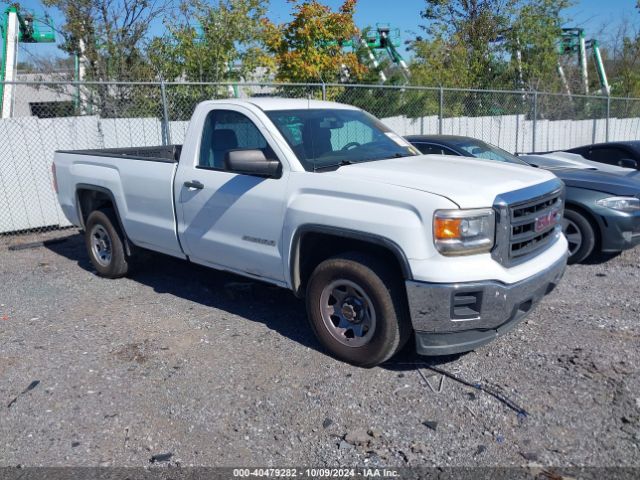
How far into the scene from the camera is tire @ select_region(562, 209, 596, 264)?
6625 millimetres

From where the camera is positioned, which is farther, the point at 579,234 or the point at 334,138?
the point at 579,234

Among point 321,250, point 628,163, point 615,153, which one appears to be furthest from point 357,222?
point 615,153

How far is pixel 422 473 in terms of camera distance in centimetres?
309

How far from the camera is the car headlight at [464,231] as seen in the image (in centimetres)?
362

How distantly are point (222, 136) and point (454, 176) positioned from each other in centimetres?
209

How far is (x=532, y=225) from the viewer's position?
4090mm

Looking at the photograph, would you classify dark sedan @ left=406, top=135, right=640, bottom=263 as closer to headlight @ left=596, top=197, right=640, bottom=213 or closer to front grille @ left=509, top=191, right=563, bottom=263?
headlight @ left=596, top=197, right=640, bottom=213

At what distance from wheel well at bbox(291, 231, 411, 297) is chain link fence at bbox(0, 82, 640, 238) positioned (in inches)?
212

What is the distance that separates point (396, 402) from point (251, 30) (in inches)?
489

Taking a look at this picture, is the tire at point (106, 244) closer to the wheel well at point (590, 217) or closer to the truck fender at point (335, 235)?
the truck fender at point (335, 235)

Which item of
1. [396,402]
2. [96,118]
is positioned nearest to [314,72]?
[96,118]

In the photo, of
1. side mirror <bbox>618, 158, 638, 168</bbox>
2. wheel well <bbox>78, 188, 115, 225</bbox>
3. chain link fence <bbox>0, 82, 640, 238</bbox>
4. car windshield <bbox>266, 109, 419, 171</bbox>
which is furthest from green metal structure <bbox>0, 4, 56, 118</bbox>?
side mirror <bbox>618, 158, 638, 168</bbox>

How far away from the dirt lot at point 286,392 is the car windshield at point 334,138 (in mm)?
1500

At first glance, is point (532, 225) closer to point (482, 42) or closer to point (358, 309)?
point (358, 309)
